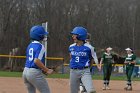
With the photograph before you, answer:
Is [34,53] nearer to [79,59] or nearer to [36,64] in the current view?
[36,64]

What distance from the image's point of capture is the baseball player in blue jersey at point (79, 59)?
11.0 m

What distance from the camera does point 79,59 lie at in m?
11.1

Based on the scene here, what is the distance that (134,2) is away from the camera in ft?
222

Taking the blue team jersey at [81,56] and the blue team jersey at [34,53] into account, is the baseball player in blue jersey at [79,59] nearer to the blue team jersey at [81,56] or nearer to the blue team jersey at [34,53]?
the blue team jersey at [81,56]

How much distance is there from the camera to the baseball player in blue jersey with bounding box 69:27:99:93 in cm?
1095

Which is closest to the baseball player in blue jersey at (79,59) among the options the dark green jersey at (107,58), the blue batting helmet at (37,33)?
the blue batting helmet at (37,33)

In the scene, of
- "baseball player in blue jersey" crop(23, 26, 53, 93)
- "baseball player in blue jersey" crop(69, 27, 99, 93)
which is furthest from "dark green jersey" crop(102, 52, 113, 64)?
"baseball player in blue jersey" crop(23, 26, 53, 93)

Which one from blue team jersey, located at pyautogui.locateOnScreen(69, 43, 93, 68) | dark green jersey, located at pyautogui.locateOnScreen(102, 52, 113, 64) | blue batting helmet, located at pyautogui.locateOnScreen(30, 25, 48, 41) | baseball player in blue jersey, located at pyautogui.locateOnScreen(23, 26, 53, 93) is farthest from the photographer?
dark green jersey, located at pyautogui.locateOnScreen(102, 52, 113, 64)

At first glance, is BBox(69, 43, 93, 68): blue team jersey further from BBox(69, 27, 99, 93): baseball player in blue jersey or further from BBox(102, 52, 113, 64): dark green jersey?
BBox(102, 52, 113, 64): dark green jersey

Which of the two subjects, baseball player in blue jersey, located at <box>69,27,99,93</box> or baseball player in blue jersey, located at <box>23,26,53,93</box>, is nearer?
baseball player in blue jersey, located at <box>23,26,53,93</box>

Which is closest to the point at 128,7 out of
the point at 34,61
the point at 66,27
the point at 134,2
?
the point at 134,2

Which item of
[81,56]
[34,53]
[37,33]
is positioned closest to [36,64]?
[34,53]

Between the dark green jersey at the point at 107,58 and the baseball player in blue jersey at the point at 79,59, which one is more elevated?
the baseball player in blue jersey at the point at 79,59

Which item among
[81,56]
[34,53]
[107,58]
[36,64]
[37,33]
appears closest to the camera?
[36,64]
